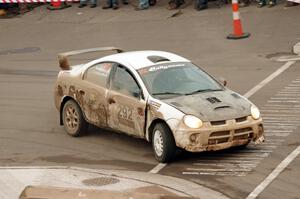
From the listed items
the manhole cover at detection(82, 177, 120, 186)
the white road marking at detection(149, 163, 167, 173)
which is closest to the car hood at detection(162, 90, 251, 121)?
the white road marking at detection(149, 163, 167, 173)

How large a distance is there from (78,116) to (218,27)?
33.7ft

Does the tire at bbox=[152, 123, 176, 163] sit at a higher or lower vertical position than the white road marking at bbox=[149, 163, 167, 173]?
higher

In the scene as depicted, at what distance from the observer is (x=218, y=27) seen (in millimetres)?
22781

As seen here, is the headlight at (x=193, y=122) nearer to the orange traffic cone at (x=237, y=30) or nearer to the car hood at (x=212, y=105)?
the car hood at (x=212, y=105)

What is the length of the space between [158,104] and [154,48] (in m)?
9.77

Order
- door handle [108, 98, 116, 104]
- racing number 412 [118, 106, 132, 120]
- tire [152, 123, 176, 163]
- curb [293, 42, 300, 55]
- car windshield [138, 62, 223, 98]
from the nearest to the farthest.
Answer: tire [152, 123, 176, 163]
car windshield [138, 62, 223, 98]
racing number 412 [118, 106, 132, 120]
door handle [108, 98, 116, 104]
curb [293, 42, 300, 55]

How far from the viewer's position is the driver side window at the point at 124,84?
12.1 metres

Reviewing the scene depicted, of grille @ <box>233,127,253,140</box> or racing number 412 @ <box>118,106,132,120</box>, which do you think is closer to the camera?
grille @ <box>233,127,253,140</box>

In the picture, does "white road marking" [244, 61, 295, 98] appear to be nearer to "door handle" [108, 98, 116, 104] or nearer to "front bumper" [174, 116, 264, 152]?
"door handle" [108, 98, 116, 104]

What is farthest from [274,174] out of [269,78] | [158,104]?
[269,78]

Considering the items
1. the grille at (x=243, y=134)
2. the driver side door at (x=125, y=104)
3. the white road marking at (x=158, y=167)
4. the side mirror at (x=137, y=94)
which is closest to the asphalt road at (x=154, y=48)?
the white road marking at (x=158, y=167)

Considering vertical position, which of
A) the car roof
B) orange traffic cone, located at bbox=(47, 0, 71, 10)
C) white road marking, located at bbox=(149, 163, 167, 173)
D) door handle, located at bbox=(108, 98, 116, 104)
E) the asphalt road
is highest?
the car roof

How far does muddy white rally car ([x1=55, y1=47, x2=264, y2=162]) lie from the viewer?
434 inches

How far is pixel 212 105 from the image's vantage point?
37.1 ft
